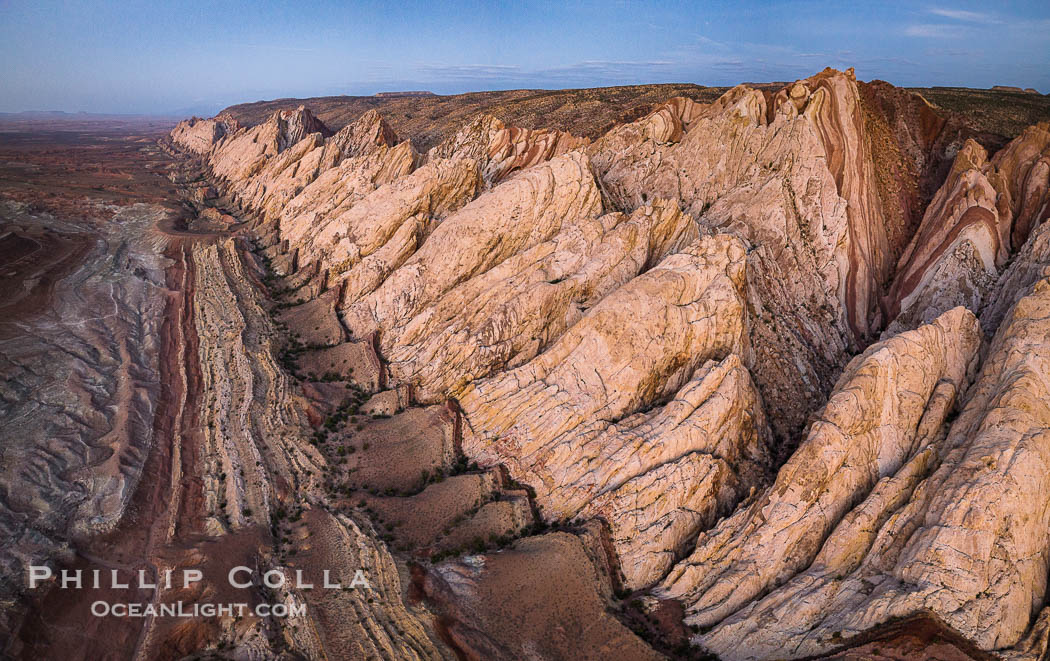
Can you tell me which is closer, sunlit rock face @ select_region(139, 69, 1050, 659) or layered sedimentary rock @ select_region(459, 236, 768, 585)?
sunlit rock face @ select_region(139, 69, 1050, 659)

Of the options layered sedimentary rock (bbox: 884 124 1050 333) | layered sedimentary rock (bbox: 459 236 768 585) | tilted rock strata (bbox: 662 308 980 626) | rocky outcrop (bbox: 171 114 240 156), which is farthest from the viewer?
rocky outcrop (bbox: 171 114 240 156)

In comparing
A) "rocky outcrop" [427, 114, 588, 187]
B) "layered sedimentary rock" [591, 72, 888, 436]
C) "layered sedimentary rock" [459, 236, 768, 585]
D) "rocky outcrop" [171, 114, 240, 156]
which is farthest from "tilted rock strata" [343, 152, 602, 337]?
"rocky outcrop" [171, 114, 240, 156]

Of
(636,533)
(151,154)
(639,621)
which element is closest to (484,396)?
(636,533)

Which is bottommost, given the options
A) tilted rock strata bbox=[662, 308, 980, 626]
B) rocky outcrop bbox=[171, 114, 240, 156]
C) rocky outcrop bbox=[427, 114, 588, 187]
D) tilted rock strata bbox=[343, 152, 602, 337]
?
tilted rock strata bbox=[662, 308, 980, 626]

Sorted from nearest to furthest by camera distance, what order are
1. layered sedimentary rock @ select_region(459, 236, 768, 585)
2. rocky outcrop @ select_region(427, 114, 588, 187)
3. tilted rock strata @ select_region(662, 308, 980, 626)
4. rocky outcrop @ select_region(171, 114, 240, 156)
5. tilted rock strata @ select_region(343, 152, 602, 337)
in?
tilted rock strata @ select_region(662, 308, 980, 626), layered sedimentary rock @ select_region(459, 236, 768, 585), tilted rock strata @ select_region(343, 152, 602, 337), rocky outcrop @ select_region(427, 114, 588, 187), rocky outcrop @ select_region(171, 114, 240, 156)

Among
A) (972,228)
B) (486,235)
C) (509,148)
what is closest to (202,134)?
(509,148)

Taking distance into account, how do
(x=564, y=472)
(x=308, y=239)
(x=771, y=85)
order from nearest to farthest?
(x=564, y=472) < (x=308, y=239) < (x=771, y=85)

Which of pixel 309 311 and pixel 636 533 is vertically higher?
pixel 309 311

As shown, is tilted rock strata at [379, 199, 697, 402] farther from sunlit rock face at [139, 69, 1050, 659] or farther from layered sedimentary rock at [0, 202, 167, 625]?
layered sedimentary rock at [0, 202, 167, 625]

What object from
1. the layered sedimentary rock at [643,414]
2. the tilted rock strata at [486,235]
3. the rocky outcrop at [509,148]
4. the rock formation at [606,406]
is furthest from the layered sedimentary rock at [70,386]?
the rocky outcrop at [509,148]

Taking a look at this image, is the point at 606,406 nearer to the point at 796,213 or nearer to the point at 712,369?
the point at 712,369

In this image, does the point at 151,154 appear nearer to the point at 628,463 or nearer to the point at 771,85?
the point at 771,85
